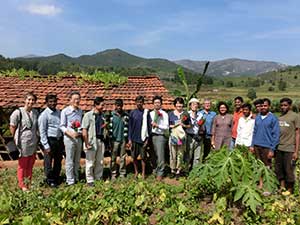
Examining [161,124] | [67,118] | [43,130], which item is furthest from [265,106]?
[43,130]

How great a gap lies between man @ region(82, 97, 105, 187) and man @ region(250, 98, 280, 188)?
296cm

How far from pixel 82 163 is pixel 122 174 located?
229cm

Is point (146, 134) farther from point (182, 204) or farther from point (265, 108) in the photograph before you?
point (182, 204)

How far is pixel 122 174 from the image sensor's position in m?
7.77

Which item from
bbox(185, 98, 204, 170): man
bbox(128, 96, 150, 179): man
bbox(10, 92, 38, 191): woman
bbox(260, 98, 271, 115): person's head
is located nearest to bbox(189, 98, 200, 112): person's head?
bbox(185, 98, 204, 170): man

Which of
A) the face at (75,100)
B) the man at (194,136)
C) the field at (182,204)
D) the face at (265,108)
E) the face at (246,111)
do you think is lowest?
the field at (182,204)

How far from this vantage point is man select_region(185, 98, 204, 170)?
7.61 metres

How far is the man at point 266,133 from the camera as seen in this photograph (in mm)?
6480

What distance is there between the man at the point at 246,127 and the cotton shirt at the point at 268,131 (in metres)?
0.26

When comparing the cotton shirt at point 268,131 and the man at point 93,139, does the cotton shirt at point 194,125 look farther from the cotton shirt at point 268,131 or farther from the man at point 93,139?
the man at point 93,139

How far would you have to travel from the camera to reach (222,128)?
738 cm

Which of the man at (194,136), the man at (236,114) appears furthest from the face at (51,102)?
the man at (236,114)

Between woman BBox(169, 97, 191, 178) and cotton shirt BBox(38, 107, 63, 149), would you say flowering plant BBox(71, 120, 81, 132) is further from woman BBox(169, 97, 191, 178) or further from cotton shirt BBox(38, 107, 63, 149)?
woman BBox(169, 97, 191, 178)

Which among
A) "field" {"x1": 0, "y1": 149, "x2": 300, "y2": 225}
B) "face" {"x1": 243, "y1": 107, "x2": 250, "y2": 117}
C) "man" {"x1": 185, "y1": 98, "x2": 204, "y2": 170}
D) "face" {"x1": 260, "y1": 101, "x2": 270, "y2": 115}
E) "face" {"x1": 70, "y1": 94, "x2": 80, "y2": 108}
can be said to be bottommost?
"field" {"x1": 0, "y1": 149, "x2": 300, "y2": 225}
